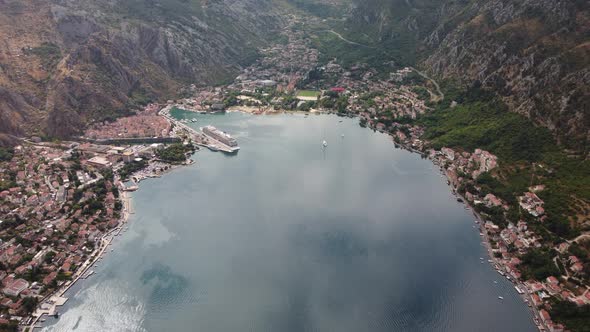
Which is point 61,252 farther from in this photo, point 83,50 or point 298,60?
point 298,60

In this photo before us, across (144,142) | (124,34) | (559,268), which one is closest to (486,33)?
(559,268)

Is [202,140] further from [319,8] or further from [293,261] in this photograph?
[319,8]

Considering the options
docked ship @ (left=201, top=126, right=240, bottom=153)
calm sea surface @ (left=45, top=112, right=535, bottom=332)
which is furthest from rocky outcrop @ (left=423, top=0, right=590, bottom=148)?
docked ship @ (left=201, top=126, right=240, bottom=153)

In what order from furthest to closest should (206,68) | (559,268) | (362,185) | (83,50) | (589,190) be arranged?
(206,68) < (83,50) < (362,185) < (589,190) < (559,268)

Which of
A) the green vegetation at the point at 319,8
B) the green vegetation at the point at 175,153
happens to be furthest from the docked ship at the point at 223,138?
the green vegetation at the point at 319,8

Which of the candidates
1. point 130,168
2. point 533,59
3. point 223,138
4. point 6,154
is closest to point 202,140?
point 223,138

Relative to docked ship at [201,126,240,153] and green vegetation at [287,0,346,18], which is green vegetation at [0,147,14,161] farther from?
green vegetation at [287,0,346,18]

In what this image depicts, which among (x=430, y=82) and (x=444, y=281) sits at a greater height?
(x=430, y=82)
